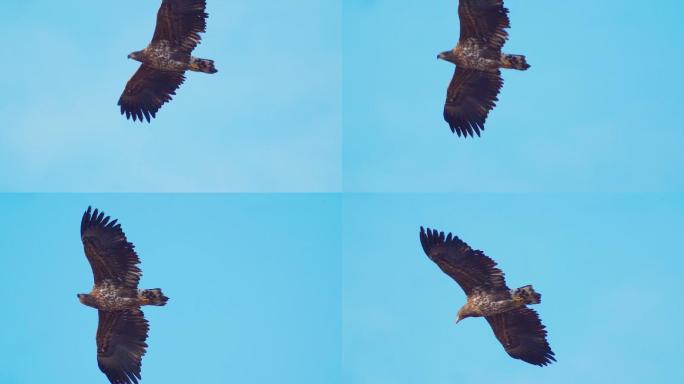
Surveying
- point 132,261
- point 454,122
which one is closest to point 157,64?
point 132,261

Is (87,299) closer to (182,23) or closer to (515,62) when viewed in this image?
(182,23)

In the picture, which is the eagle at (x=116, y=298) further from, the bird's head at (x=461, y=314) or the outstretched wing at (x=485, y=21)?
the outstretched wing at (x=485, y=21)

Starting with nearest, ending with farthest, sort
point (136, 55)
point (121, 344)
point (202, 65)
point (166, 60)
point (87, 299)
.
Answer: point (87, 299) < point (121, 344) < point (202, 65) < point (166, 60) < point (136, 55)

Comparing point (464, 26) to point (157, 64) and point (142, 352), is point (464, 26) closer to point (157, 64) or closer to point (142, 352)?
point (157, 64)

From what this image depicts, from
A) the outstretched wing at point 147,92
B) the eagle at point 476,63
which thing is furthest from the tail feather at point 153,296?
the eagle at point 476,63

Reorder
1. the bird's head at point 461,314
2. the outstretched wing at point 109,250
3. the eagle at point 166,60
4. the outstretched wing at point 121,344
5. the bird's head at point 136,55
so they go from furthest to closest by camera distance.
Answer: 1. the bird's head at point 136,55
2. the eagle at point 166,60
3. the bird's head at point 461,314
4. the outstretched wing at point 121,344
5. the outstretched wing at point 109,250

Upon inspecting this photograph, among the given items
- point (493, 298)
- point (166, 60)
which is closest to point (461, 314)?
point (493, 298)

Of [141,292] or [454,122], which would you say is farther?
[454,122]
